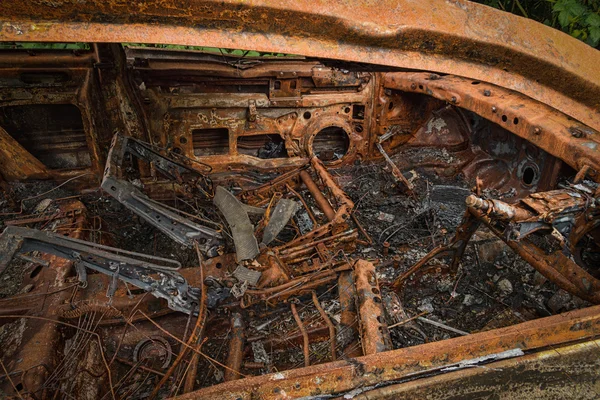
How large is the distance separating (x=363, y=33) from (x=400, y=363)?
59.2 inches

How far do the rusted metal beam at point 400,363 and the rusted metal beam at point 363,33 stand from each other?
3.73 ft

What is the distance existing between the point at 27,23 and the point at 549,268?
3.14 m

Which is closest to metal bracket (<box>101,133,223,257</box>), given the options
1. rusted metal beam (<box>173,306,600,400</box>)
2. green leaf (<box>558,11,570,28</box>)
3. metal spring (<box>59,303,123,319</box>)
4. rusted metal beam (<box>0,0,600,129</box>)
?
metal spring (<box>59,303,123,319</box>)

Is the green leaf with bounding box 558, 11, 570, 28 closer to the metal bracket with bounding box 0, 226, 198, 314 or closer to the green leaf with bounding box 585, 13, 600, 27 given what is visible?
the green leaf with bounding box 585, 13, 600, 27

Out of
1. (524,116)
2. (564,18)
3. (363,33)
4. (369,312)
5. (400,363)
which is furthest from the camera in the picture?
(564,18)

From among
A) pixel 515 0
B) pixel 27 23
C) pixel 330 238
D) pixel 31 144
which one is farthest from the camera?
pixel 515 0

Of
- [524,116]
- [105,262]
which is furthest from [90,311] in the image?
[524,116]

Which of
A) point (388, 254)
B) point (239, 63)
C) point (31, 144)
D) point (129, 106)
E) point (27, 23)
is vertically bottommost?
point (388, 254)

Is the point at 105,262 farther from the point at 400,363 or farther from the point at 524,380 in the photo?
the point at 524,380

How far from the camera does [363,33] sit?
4.81ft

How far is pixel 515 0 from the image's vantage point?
16.6 feet

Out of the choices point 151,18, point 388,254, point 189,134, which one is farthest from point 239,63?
point 151,18

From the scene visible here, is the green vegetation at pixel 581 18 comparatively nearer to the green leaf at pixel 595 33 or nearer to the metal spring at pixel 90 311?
the green leaf at pixel 595 33

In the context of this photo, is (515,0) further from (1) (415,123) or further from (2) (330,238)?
(2) (330,238)
